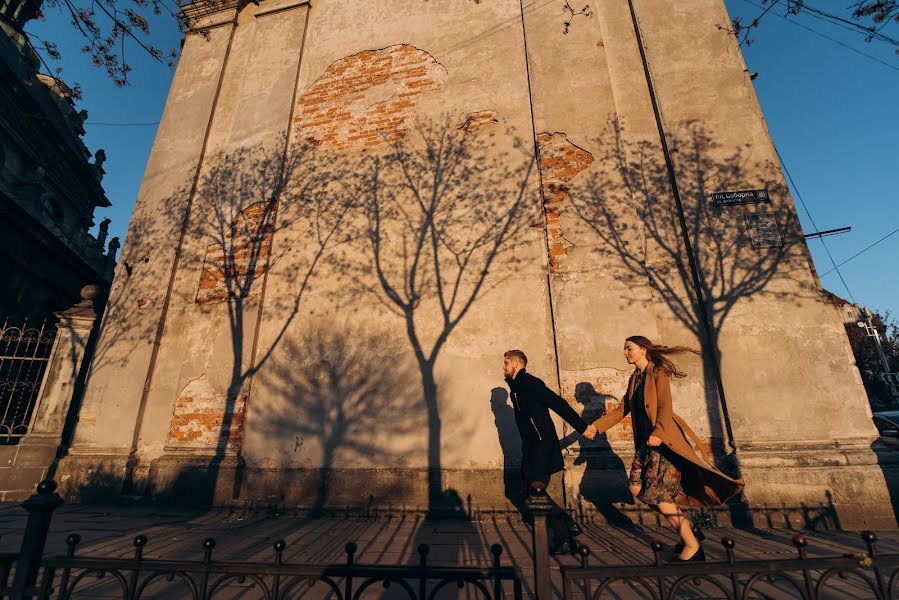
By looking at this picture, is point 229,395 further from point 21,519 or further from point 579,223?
point 579,223

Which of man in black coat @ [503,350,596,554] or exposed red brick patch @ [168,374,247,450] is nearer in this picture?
man in black coat @ [503,350,596,554]

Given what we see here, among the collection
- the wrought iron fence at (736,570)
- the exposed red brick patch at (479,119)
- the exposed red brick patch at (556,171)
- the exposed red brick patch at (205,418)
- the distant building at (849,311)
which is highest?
the distant building at (849,311)

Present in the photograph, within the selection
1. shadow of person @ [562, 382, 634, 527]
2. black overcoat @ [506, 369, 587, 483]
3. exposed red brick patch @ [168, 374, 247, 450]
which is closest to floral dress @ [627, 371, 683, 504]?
black overcoat @ [506, 369, 587, 483]

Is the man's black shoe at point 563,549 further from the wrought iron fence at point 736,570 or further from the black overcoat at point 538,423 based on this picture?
the wrought iron fence at point 736,570

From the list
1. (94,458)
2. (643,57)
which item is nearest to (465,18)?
(643,57)

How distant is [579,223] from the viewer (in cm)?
577

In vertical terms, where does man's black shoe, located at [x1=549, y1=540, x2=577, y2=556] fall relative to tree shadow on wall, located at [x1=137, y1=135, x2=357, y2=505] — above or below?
below

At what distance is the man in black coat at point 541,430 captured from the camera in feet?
11.5

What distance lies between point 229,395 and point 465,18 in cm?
734

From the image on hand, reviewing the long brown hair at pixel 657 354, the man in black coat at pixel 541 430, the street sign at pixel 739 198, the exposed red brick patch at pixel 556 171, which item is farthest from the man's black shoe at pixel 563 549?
the street sign at pixel 739 198

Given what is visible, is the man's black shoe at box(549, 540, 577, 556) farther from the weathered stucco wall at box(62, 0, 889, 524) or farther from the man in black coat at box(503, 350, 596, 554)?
the weathered stucco wall at box(62, 0, 889, 524)

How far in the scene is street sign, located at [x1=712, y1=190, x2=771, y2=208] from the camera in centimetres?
539

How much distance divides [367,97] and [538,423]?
20.9ft

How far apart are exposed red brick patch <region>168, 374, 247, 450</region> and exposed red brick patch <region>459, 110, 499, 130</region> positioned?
5.23 meters
